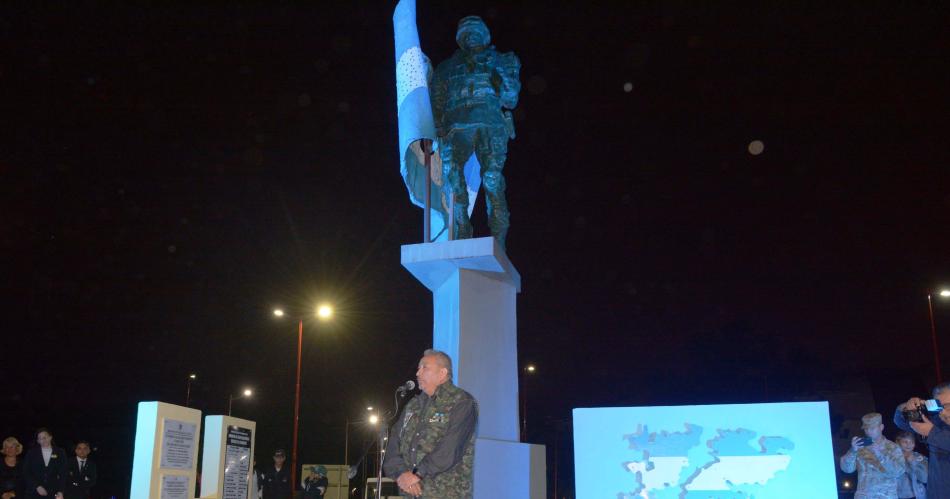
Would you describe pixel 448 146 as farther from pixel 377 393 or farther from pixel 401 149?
pixel 377 393

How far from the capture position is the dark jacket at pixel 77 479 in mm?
9831

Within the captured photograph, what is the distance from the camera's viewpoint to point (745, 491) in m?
7.19

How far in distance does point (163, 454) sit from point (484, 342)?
9.21ft

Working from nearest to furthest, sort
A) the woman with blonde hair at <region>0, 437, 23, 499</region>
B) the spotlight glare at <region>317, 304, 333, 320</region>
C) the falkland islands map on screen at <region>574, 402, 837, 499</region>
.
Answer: the falkland islands map on screen at <region>574, 402, 837, 499</region> < the woman with blonde hair at <region>0, 437, 23, 499</region> < the spotlight glare at <region>317, 304, 333, 320</region>

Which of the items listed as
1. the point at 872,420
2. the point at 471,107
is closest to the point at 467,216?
the point at 471,107

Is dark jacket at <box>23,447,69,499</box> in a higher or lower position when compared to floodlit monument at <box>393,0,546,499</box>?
lower

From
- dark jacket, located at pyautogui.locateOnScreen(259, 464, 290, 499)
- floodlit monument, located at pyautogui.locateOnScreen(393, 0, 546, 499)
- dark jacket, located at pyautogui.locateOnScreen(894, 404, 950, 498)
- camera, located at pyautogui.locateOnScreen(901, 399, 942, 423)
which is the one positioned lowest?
dark jacket, located at pyautogui.locateOnScreen(259, 464, 290, 499)

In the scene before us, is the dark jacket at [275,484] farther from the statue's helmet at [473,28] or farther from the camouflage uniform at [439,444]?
the camouflage uniform at [439,444]

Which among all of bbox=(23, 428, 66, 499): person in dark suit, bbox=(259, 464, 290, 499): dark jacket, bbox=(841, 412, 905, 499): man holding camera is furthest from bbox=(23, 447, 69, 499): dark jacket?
bbox=(841, 412, 905, 499): man holding camera

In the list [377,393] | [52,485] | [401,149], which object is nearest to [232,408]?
[377,393]

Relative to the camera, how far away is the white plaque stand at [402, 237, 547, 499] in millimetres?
6691

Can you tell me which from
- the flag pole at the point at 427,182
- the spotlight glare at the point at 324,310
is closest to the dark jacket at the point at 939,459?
the flag pole at the point at 427,182

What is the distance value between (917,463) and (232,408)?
24070mm

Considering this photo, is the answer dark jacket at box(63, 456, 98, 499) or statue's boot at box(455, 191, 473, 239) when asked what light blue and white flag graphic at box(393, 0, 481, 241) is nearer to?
statue's boot at box(455, 191, 473, 239)
